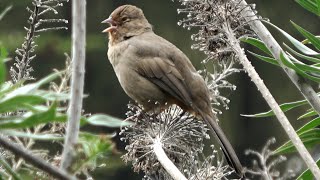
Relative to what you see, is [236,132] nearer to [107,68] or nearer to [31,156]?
[107,68]

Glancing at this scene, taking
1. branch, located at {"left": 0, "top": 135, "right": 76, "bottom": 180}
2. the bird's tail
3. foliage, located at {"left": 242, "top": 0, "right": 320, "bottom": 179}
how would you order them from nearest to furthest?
branch, located at {"left": 0, "top": 135, "right": 76, "bottom": 180} < foliage, located at {"left": 242, "top": 0, "right": 320, "bottom": 179} < the bird's tail

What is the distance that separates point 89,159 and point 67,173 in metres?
0.06

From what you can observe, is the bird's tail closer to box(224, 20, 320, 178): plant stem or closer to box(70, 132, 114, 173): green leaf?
box(224, 20, 320, 178): plant stem

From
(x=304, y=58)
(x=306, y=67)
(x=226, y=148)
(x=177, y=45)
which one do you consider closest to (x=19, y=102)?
(x=306, y=67)

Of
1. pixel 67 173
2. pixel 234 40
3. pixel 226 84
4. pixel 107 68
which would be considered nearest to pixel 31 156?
pixel 67 173

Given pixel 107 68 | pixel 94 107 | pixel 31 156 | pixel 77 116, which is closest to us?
pixel 31 156

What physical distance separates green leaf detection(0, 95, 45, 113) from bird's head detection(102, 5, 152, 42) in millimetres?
4542

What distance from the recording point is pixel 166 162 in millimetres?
2838

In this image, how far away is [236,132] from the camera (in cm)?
2159

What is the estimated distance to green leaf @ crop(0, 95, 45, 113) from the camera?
49.1 inches

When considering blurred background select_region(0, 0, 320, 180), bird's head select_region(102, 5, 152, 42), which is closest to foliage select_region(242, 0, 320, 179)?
bird's head select_region(102, 5, 152, 42)

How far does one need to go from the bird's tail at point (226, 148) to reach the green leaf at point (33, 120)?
7.58 feet

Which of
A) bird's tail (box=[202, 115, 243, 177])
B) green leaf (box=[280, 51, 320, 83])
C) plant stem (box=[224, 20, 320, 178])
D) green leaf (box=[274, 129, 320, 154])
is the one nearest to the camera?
plant stem (box=[224, 20, 320, 178])

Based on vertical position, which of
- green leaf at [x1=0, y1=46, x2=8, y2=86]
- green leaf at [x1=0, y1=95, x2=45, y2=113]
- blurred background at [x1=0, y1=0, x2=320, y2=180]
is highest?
green leaf at [x1=0, y1=46, x2=8, y2=86]
